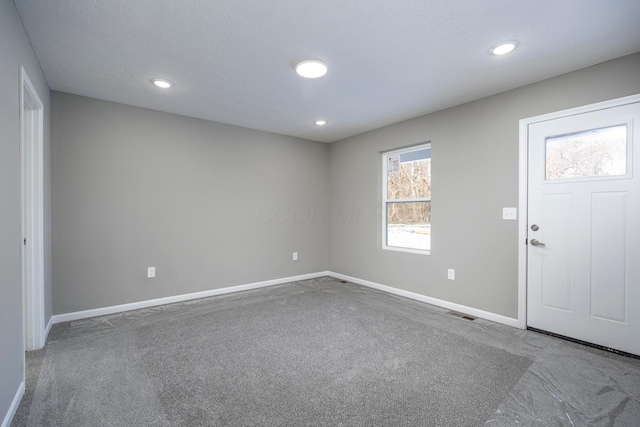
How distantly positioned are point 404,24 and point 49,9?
226 centimetres

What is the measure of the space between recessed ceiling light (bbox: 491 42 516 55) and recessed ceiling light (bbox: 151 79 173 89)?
2.85 m

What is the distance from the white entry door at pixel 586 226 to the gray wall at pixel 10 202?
3957 millimetres

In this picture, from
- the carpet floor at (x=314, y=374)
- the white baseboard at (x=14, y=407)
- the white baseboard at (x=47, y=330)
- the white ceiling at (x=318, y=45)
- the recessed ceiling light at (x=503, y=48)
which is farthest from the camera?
the white baseboard at (x=47, y=330)

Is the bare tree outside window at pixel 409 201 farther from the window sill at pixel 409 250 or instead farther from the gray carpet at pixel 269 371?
the gray carpet at pixel 269 371

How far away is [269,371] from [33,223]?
2.31 meters

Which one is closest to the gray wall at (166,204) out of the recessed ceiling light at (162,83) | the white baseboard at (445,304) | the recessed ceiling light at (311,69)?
the recessed ceiling light at (162,83)

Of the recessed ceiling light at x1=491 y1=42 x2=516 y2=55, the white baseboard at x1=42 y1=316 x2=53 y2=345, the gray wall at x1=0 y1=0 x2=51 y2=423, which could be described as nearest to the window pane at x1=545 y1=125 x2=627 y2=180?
the recessed ceiling light at x1=491 y1=42 x2=516 y2=55

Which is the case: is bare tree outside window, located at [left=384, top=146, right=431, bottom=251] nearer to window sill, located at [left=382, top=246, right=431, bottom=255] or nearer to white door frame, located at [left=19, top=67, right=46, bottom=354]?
window sill, located at [left=382, top=246, right=431, bottom=255]

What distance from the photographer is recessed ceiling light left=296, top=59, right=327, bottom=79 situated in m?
2.51

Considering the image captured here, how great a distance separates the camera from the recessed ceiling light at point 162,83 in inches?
113

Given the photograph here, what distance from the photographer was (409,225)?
4.22 metres

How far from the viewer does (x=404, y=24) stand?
2016mm

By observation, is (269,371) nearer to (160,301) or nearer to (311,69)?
(160,301)

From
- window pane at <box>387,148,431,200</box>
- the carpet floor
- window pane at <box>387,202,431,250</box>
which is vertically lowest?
the carpet floor
